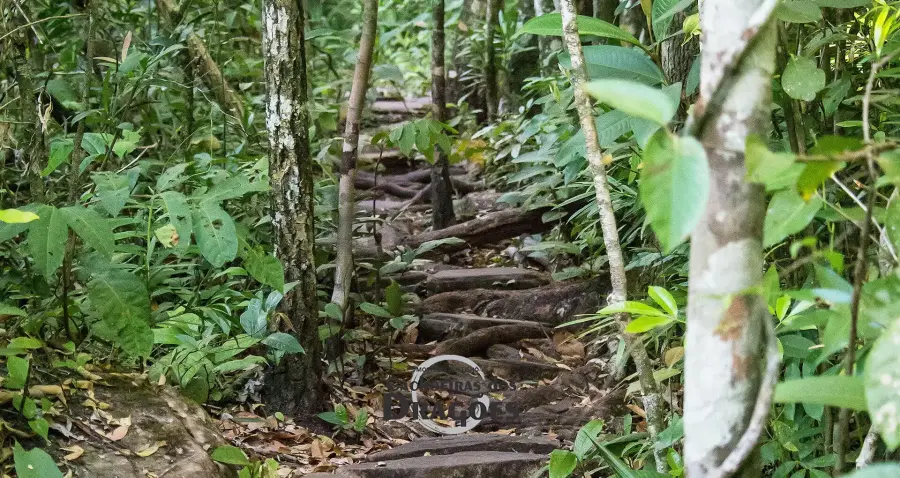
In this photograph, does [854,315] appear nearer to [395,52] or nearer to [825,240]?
[825,240]

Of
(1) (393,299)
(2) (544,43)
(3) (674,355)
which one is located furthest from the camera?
(2) (544,43)

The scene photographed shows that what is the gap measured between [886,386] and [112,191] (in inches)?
86.9

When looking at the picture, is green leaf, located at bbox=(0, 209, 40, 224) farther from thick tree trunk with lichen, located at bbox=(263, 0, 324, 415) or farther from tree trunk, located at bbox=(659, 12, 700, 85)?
tree trunk, located at bbox=(659, 12, 700, 85)

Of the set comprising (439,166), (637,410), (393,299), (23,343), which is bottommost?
(637,410)

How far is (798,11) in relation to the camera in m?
1.79

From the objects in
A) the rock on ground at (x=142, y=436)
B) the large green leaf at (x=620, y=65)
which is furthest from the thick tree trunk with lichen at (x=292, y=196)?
the large green leaf at (x=620, y=65)

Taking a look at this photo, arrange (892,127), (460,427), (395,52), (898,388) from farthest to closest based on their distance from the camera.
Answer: (395,52) < (460,427) < (892,127) < (898,388)

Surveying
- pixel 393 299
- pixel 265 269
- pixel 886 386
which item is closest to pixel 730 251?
pixel 886 386

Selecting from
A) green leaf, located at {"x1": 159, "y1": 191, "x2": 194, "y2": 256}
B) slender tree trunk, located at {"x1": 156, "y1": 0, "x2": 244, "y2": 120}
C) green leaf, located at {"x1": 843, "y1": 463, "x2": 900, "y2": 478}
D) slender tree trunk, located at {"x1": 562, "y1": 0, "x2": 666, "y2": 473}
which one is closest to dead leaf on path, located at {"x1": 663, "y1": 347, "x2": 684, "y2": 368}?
slender tree trunk, located at {"x1": 562, "y1": 0, "x2": 666, "y2": 473}

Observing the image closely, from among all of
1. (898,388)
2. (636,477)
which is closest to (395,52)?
(636,477)

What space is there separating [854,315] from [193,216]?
2000 mm

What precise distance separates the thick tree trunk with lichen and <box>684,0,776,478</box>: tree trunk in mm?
2411

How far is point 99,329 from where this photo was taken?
2453 millimetres

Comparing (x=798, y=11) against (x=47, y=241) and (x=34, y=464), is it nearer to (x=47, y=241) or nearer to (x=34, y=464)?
(x=47, y=241)
